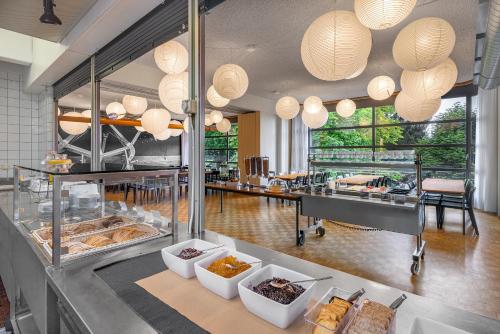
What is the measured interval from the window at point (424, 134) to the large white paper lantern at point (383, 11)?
476cm

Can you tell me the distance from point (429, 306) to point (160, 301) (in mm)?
764

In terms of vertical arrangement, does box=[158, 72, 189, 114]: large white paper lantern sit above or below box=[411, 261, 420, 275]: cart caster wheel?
above

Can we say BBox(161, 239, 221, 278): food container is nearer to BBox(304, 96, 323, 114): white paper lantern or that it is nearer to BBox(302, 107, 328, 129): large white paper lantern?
BBox(304, 96, 323, 114): white paper lantern

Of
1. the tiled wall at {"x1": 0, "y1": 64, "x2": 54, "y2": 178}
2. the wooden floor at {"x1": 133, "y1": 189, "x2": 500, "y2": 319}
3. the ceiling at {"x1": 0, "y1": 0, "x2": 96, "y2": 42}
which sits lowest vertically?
the wooden floor at {"x1": 133, "y1": 189, "x2": 500, "y2": 319}

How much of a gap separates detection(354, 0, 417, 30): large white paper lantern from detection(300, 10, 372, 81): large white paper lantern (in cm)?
6

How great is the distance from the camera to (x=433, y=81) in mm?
2615

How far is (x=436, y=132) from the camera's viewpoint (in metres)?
6.54

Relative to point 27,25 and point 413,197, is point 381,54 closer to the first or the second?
point 413,197

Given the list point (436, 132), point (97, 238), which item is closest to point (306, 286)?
point (97, 238)

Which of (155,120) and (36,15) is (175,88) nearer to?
(36,15)

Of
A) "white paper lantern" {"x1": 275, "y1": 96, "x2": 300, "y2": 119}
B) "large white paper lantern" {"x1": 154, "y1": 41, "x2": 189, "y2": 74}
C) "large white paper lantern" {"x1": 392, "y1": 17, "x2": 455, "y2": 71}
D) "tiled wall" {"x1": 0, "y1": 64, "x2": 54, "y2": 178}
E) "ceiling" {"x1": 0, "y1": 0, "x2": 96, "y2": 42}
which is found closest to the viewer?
"ceiling" {"x1": 0, "y1": 0, "x2": 96, "y2": 42}

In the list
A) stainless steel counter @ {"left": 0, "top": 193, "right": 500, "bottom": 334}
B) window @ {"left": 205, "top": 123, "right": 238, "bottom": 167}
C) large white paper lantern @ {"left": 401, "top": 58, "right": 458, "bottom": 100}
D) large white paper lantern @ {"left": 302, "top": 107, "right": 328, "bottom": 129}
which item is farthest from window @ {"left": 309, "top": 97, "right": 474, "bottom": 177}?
stainless steel counter @ {"left": 0, "top": 193, "right": 500, "bottom": 334}

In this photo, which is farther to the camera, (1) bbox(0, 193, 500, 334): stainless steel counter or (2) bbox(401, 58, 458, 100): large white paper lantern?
(2) bbox(401, 58, 458, 100): large white paper lantern

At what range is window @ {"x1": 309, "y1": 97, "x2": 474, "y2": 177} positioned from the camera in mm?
6238
